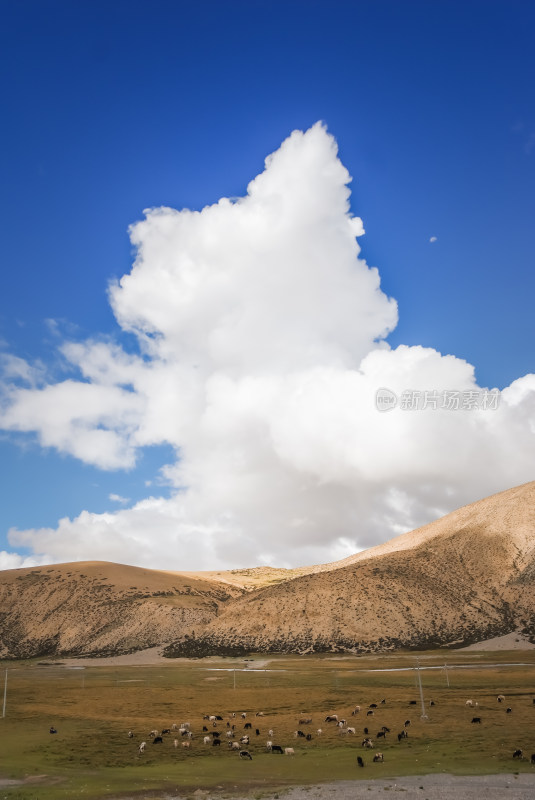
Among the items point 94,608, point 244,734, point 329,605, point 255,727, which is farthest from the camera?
point 94,608

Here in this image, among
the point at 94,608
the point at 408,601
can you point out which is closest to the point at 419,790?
the point at 408,601

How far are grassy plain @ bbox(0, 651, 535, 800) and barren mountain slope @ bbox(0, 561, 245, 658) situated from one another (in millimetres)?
48869

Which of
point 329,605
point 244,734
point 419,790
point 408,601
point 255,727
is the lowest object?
point 255,727

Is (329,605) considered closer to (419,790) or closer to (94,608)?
(94,608)

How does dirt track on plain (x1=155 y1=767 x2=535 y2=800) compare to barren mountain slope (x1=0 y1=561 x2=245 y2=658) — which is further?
barren mountain slope (x1=0 y1=561 x2=245 y2=658)

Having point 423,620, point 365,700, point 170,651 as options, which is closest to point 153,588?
point 170,651

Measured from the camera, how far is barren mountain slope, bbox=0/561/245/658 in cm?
12038

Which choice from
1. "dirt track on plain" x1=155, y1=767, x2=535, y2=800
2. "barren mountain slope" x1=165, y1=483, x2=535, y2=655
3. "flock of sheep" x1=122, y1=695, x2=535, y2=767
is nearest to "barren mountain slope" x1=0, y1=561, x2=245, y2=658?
"barren mountain slope" x1=165, y1=483, x2=535, y2=655

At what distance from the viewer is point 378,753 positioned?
26.0m

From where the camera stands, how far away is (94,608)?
135000mm

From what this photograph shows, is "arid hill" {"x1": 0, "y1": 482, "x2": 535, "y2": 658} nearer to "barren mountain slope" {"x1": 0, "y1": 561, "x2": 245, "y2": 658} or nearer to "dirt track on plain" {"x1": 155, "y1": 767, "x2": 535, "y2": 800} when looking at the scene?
"barren mountain slope" {"x1": 0, "y1": 561, "x2": 245, "y2": 658}

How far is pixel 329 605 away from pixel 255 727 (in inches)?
3325

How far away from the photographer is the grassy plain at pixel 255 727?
2394 cm

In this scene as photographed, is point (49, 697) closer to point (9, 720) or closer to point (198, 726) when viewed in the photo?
point (9, 720)
